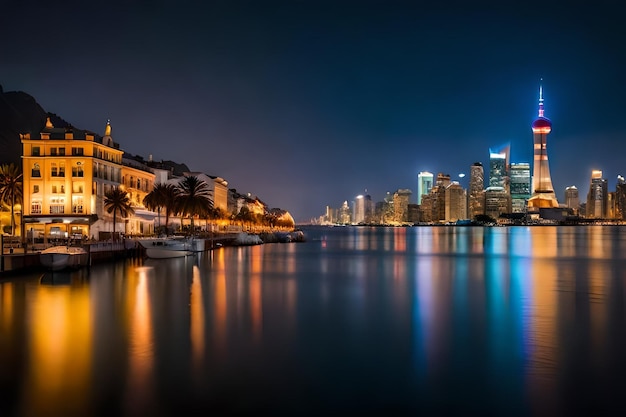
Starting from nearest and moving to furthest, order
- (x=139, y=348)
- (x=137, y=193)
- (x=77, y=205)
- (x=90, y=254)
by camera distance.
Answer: (x=139, y=348)
(x=90, y=254)
(x=77, y=205)
(x=137, y=193)

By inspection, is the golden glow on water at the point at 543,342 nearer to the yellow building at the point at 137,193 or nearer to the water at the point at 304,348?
the water at the point at 304,348

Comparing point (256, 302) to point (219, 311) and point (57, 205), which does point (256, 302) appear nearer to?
point (219, 311)

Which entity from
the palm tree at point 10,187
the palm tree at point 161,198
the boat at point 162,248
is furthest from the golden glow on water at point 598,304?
the palm tree at point 10,187

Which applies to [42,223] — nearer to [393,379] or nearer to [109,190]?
[109,190]

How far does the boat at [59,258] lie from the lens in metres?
44.6

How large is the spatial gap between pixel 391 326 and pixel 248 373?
33.8ft

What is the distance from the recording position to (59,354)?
20531mm

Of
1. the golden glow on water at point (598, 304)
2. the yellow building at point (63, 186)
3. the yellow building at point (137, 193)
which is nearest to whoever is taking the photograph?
the golden glow on water at point (598, 304)

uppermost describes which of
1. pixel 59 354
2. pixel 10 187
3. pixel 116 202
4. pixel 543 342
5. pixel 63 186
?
pixel 63 186

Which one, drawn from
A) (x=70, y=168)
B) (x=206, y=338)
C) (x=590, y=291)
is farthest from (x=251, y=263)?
(x=206, y=338)

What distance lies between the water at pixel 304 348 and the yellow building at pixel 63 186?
24869 mm

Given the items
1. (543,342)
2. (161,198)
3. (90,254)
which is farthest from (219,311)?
(161,198)

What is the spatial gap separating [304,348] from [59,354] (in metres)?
8.94

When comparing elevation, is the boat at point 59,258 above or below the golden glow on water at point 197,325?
above
